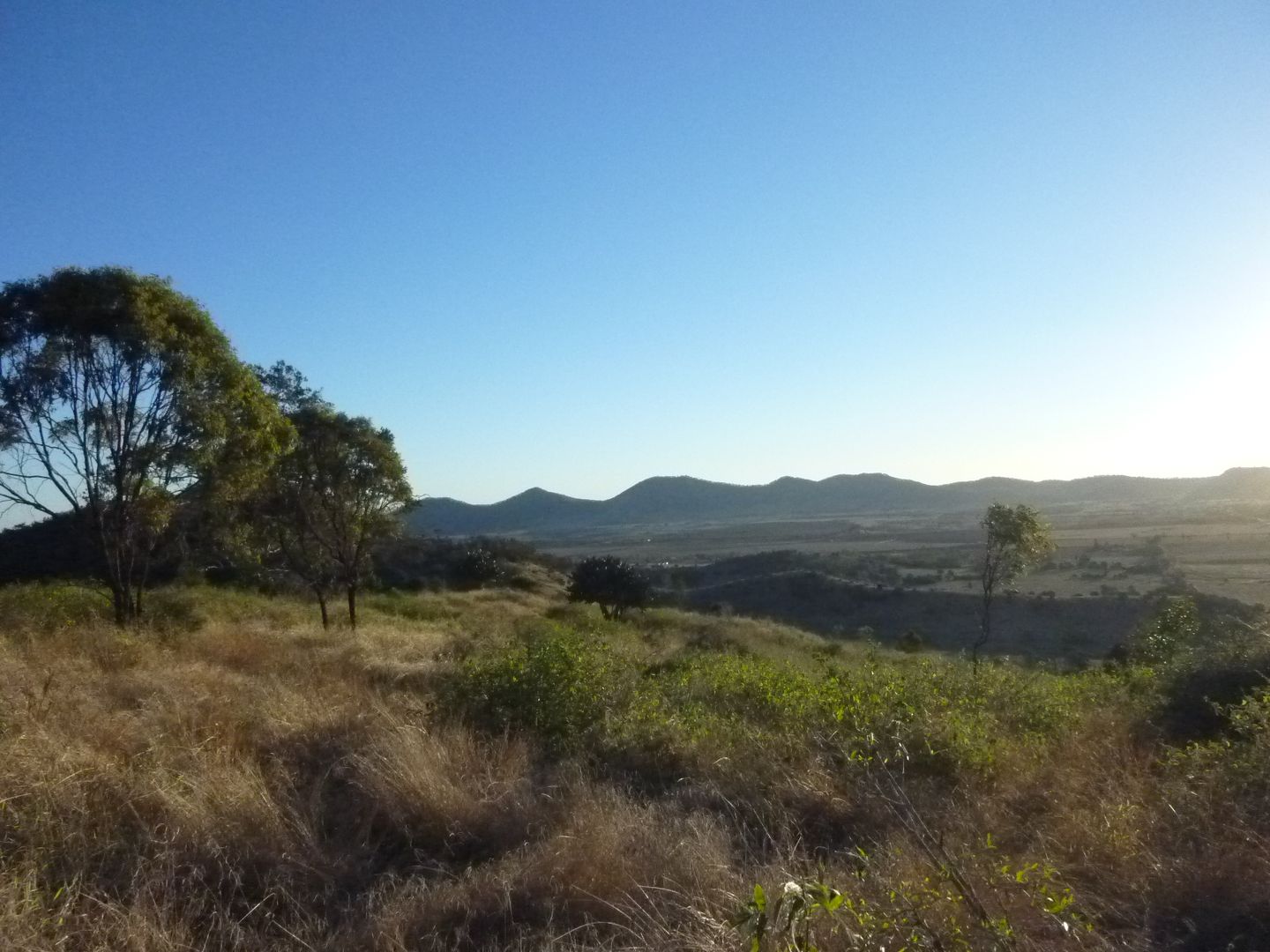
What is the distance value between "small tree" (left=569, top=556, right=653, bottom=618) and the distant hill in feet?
248

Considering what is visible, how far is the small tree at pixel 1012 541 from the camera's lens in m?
19.9

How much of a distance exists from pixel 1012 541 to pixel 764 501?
135 metres

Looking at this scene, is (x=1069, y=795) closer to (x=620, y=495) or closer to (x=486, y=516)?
(x=486, y=516)

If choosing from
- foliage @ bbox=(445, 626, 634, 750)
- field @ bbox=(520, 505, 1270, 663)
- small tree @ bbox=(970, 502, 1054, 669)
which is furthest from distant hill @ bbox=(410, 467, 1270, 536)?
foliage @ bbox=(445, 626, 634, 750)

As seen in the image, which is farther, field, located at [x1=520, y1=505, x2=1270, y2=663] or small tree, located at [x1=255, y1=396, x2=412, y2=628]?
field, located at [x1=520, y1=505, x2=1270, y2=663]

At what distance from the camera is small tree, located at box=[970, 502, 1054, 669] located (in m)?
19.9

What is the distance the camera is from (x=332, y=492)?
20.6 m

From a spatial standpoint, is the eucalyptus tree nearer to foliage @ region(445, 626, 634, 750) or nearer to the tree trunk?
the tree trunk

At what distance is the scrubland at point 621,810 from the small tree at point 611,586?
24442 millimetres

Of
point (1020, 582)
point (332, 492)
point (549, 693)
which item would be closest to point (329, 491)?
point (332, 492)

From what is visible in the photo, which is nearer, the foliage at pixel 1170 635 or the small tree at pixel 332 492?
the foliage at pixel 1170 635

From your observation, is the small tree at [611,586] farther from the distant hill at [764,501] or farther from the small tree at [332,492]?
the distant hill at [764,501]

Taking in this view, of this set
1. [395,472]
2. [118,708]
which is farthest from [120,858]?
[395,472]

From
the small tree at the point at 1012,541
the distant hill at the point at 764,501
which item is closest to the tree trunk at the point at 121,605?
the small tree at the point at 1012,541
